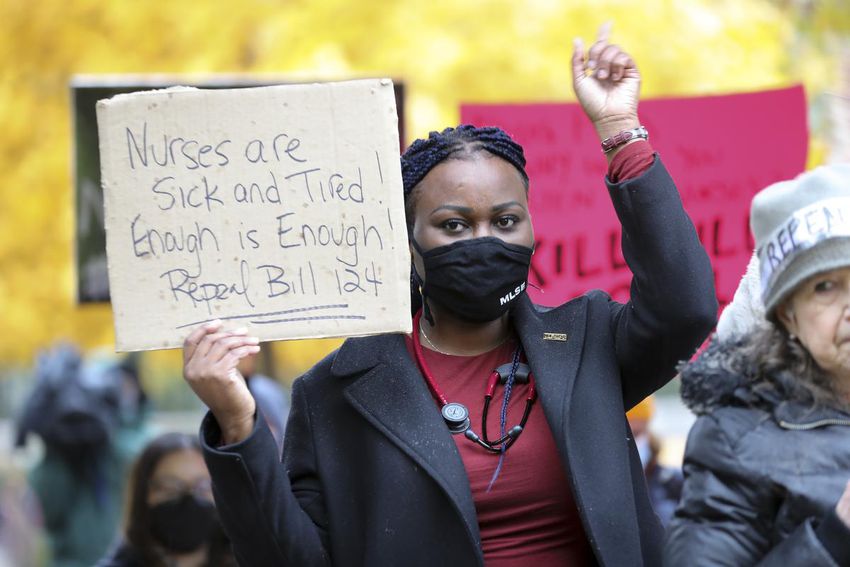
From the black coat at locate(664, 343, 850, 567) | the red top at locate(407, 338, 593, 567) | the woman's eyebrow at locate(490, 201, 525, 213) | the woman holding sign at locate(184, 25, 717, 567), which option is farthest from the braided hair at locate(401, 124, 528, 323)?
the black coat at locate(664, 343, 850, 567)

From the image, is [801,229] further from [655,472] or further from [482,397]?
[655,472]

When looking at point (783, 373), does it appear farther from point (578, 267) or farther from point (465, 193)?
point (578, 267)

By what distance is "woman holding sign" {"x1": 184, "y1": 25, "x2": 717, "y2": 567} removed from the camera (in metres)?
3.44

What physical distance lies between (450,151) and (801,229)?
1020mm

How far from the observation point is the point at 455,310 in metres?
3.64

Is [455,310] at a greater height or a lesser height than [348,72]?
lesser

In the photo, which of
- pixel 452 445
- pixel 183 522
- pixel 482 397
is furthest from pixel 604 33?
pixel 183 522

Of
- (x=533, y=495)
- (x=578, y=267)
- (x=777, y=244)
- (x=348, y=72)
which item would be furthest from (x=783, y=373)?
(x=348, y=72)

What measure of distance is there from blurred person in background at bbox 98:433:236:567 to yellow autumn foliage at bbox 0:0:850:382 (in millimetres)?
5430

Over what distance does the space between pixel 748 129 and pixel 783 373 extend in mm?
3388

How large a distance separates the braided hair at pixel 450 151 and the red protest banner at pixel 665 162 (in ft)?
A: 6.86

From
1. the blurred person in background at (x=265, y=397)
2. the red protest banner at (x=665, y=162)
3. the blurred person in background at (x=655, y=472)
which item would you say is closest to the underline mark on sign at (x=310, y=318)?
the red protest banner at (x=665, y=162)

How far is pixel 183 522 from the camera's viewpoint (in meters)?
5.16

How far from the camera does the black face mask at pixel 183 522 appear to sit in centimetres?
511
